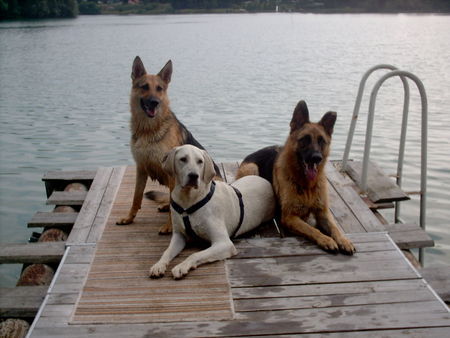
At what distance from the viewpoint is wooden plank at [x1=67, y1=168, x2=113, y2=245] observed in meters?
4.96

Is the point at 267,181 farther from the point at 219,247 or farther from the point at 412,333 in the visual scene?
the point at 412,333

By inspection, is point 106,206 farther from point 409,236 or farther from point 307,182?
point 409,236

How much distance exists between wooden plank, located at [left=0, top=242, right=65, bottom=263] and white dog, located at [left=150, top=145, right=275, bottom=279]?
4.21 ft

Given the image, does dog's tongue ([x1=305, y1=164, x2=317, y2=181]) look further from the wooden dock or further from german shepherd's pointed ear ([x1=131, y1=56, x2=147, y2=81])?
german shepherd's pointed ear ([x1=131, y1=56, x2=147, y2=81])

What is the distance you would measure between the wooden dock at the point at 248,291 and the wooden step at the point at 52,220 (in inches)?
34.2

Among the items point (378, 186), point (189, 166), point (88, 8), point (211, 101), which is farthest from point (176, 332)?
point (88, 8)

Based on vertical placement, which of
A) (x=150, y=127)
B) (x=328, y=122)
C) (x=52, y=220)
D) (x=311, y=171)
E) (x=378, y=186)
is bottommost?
(x=52, y=220)

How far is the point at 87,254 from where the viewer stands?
4.54m

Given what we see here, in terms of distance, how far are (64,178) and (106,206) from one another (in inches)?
82.5

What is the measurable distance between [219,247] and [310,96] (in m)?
15.4

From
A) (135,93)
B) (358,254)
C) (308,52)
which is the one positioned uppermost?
(135,93)

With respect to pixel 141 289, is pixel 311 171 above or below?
above

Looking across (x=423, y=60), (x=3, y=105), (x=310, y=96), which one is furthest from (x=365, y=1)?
(x=3, y=105)

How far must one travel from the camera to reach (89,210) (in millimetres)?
5633
